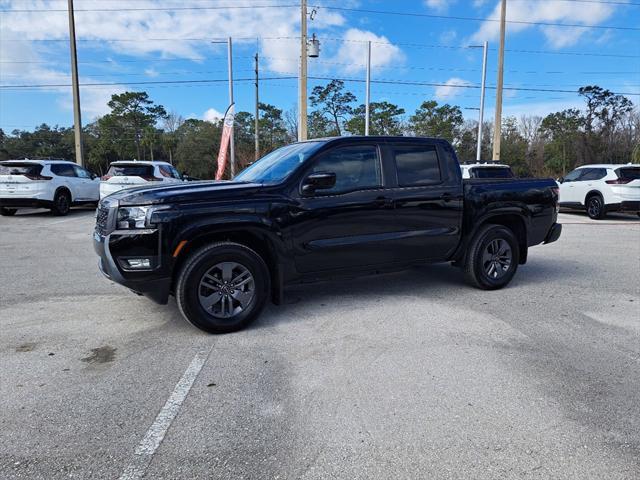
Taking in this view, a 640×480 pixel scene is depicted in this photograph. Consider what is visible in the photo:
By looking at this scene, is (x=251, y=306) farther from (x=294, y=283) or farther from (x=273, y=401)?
(x=273, y=401)

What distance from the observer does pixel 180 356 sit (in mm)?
3973

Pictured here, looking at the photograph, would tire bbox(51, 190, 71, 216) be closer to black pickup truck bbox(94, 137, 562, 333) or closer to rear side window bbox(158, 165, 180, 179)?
rear side window bbox(158, 165, 180, 179)

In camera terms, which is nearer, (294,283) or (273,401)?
(273,401)

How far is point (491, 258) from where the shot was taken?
6.14 metres

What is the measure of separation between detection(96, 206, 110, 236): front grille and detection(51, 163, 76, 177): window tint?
1183cm

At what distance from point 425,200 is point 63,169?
13.7 meters

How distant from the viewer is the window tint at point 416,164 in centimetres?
541

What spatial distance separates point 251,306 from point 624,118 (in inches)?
2187

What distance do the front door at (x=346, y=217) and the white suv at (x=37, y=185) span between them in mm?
12558

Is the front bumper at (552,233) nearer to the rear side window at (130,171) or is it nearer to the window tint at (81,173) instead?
the rear side window at (130,171)

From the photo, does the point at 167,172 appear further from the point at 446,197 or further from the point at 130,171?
the point at 446,197

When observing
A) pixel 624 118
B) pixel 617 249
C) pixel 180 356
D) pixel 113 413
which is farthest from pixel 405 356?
pixel 624 118

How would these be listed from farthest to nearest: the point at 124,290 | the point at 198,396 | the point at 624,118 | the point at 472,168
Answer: the point at 624,118
the point at 472,168
the point at 124,290
the point at 198,396

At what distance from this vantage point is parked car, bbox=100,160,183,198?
14.3m
